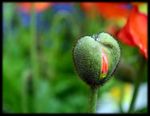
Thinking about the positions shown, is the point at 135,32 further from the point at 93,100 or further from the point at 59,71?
the point at 59,71

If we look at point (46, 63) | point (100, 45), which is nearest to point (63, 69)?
point (46, 63)

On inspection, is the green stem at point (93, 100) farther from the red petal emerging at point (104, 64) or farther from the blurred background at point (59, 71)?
the blurred background at point (59, 71)

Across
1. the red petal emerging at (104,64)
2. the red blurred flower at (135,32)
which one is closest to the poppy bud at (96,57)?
the red petal emerging at (104,64)

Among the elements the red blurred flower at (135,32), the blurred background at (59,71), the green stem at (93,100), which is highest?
the red blurred flower at (135,32)

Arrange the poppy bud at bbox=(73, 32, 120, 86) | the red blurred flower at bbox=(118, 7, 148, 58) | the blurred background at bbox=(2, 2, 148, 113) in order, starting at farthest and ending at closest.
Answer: the blurred background at bbox=(2, 2, 148, 113) → the red blurred flower at bbox=(118, 7, 148, 58) → the poppy bud at bbox=(73, 32, 120, 86)

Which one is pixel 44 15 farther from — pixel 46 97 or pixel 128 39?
pixel 128 39

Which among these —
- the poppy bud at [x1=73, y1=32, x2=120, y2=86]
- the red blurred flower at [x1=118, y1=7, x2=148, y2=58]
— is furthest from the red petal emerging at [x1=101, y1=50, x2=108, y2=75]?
the red blurred flower at [x1=118, y1=7, x2=148, y2=58]

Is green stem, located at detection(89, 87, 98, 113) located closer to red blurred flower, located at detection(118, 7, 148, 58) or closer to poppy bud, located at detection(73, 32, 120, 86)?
poppy bud, located at detection(73, 32, 120, 86)

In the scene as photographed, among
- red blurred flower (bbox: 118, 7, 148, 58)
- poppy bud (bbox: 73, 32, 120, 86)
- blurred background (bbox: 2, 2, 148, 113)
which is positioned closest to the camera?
poppy bud (bbox: 73, 32, 120, 86)
